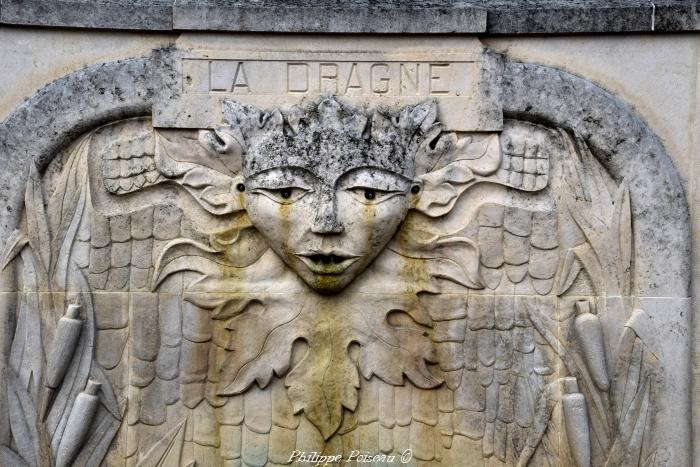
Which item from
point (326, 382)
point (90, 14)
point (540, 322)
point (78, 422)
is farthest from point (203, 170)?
point (540, 322)

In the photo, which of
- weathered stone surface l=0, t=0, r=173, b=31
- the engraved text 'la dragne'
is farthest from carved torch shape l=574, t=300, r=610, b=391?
weathered stone surface l=0, t=0, r=173, b=31

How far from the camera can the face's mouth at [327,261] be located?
7012mm

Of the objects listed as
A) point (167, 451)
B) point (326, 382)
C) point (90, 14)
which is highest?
point (90, 14)

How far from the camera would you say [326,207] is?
22.8ft

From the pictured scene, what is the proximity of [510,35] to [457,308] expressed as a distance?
1.69m

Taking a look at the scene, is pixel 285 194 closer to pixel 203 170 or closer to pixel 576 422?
pixel 203 170

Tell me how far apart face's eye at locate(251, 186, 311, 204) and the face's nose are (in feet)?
0.43

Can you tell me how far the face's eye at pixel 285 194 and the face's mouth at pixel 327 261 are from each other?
0.33 m

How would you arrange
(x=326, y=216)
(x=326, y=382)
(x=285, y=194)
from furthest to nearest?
(x=326, y=382) → (x=285, y=194) → (x=326, y=216)

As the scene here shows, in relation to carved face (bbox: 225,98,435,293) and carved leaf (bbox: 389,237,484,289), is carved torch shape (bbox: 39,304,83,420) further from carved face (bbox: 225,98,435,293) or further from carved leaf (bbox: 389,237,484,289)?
carved leaf (bbox: 389,237,484,289)

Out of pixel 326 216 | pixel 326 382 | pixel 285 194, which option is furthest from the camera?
pixel 326 382

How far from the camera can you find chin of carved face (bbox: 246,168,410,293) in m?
7.00

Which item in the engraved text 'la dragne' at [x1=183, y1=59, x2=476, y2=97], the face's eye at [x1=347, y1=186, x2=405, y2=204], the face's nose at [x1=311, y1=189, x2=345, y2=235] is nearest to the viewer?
the face's nose at [x1=311, y1=189, x2=345, y2=235]

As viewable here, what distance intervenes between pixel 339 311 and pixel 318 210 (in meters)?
0.66
